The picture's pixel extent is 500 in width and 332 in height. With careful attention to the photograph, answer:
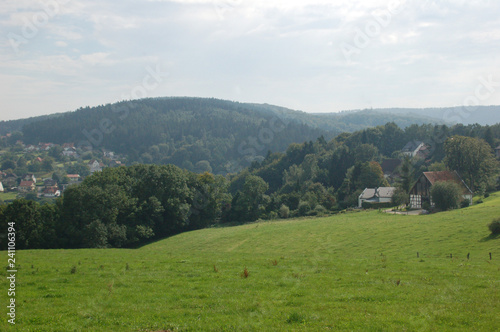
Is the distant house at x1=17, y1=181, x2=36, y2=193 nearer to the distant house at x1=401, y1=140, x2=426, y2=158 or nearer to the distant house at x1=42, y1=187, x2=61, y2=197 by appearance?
the distant house at x1=42, y1=187, x2=61, y2=197

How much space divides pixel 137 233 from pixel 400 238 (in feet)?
108

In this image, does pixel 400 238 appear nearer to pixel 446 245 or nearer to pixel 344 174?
pixel 446 245

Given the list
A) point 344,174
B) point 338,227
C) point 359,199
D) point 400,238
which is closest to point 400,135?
point 344,174

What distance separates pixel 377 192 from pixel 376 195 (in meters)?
1.03

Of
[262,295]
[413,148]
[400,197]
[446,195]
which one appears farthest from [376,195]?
[262,295]

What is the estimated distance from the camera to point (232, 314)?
11617 millimetres

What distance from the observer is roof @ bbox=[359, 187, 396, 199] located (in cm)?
7444

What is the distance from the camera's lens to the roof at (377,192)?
7444 centimetres

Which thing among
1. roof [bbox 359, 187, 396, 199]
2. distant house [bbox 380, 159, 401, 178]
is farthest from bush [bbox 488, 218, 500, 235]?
distant house [bbox 380, 159, 401, 178]

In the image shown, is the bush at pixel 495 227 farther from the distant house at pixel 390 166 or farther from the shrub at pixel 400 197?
the distant house at pixel 390 166

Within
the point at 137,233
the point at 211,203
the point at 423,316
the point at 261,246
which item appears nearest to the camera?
the point at 423,316

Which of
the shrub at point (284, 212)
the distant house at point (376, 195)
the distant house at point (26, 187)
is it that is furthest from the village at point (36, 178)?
the distant house at point (376, 195)

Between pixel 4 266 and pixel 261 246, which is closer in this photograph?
pixel 4 266

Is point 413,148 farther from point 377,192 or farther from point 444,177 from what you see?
point 444,177
